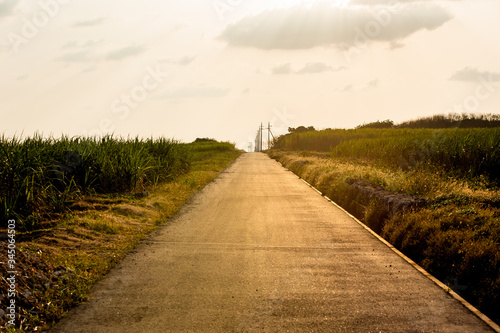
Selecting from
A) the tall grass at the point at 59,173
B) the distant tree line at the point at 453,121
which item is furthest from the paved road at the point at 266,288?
the distant tree line at the point at 453,121

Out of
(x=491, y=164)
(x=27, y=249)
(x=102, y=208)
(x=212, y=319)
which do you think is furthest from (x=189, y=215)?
(x=491, y=164)

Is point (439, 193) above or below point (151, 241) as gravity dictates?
above

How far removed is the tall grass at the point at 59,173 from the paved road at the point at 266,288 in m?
2.90

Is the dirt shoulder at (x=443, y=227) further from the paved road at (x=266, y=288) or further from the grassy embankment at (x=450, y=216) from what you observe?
the paved road at (x=266, y=288)

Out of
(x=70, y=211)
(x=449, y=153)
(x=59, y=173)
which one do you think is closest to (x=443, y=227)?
(x=70, y=211)

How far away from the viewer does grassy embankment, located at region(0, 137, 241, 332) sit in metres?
4.87

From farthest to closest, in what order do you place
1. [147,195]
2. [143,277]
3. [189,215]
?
[147,195], [189,215], [143,277]

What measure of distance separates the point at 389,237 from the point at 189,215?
4836mm

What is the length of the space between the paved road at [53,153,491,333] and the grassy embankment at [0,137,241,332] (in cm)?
40

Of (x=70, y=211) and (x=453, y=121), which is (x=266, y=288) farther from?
(x=453, y=121)

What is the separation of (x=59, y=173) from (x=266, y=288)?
7.49m

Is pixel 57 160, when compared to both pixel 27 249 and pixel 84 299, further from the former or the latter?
pixel 84 299

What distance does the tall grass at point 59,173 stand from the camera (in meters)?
8.62

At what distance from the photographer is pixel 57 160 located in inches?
437
